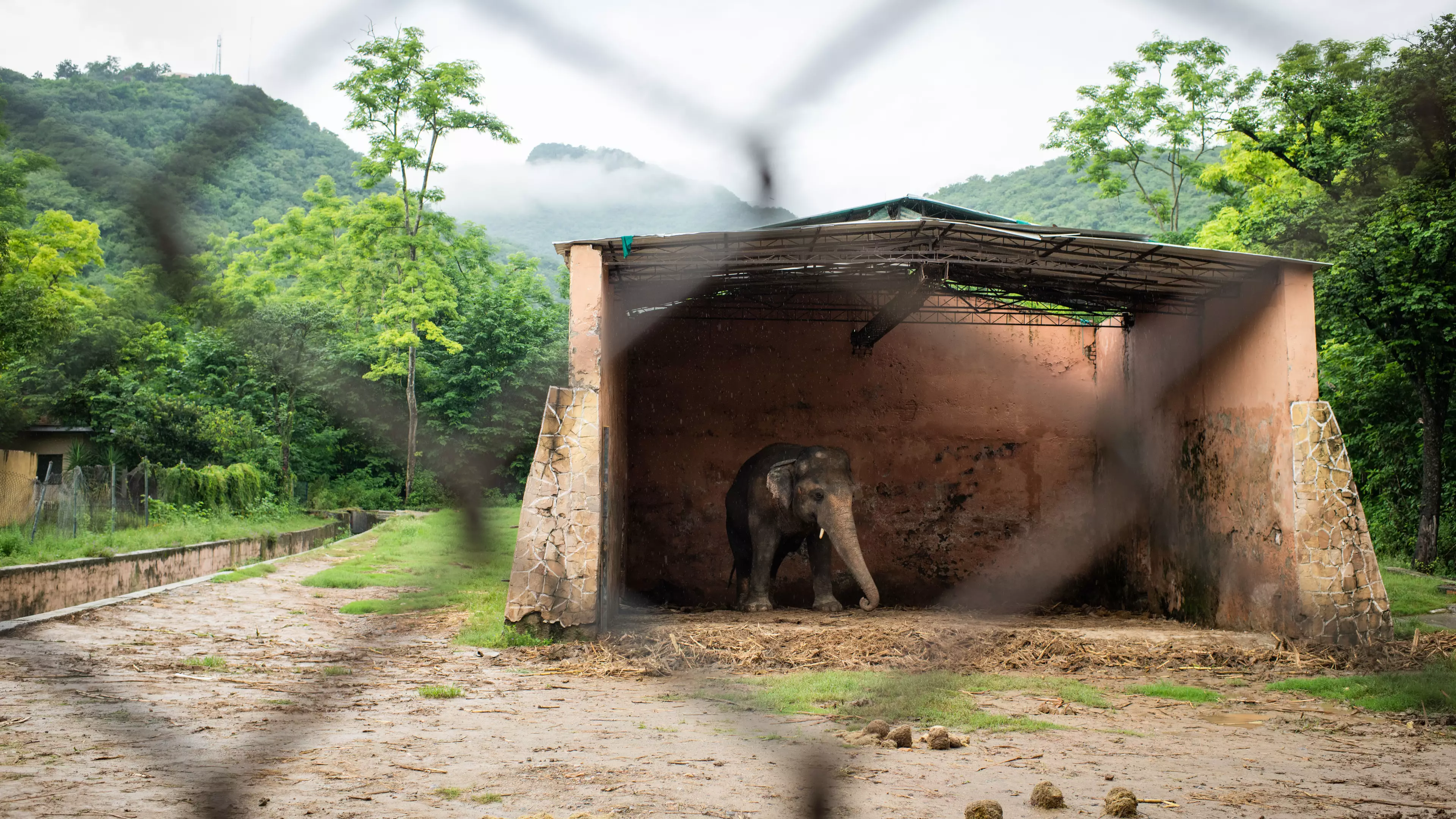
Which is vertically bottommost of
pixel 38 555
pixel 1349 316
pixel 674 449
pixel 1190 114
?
pixel 38 555

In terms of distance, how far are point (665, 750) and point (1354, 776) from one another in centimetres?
313

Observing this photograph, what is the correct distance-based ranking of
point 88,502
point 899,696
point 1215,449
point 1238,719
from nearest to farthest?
point 899,696
point 1238,719
point 1215,449
point 88,502

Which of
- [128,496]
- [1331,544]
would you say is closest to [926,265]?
[1331,544]

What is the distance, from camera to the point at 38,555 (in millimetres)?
10703

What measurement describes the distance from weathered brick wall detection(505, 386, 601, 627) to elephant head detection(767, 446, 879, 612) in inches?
127

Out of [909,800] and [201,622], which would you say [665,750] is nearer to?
[909,800]

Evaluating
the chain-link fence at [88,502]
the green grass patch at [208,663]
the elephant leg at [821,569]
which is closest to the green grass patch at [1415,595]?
the elephant leg at [821,569]

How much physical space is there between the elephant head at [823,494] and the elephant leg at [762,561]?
0.45m

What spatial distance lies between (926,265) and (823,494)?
292 cm

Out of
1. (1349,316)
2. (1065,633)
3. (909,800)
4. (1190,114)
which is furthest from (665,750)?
(1190,114)

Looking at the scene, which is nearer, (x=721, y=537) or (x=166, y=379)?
(x=166, y=379)

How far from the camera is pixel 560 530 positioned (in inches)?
333

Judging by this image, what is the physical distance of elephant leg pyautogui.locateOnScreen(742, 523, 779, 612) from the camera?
12.0 meters

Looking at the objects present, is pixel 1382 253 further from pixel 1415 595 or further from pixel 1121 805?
pixel 1121 805
